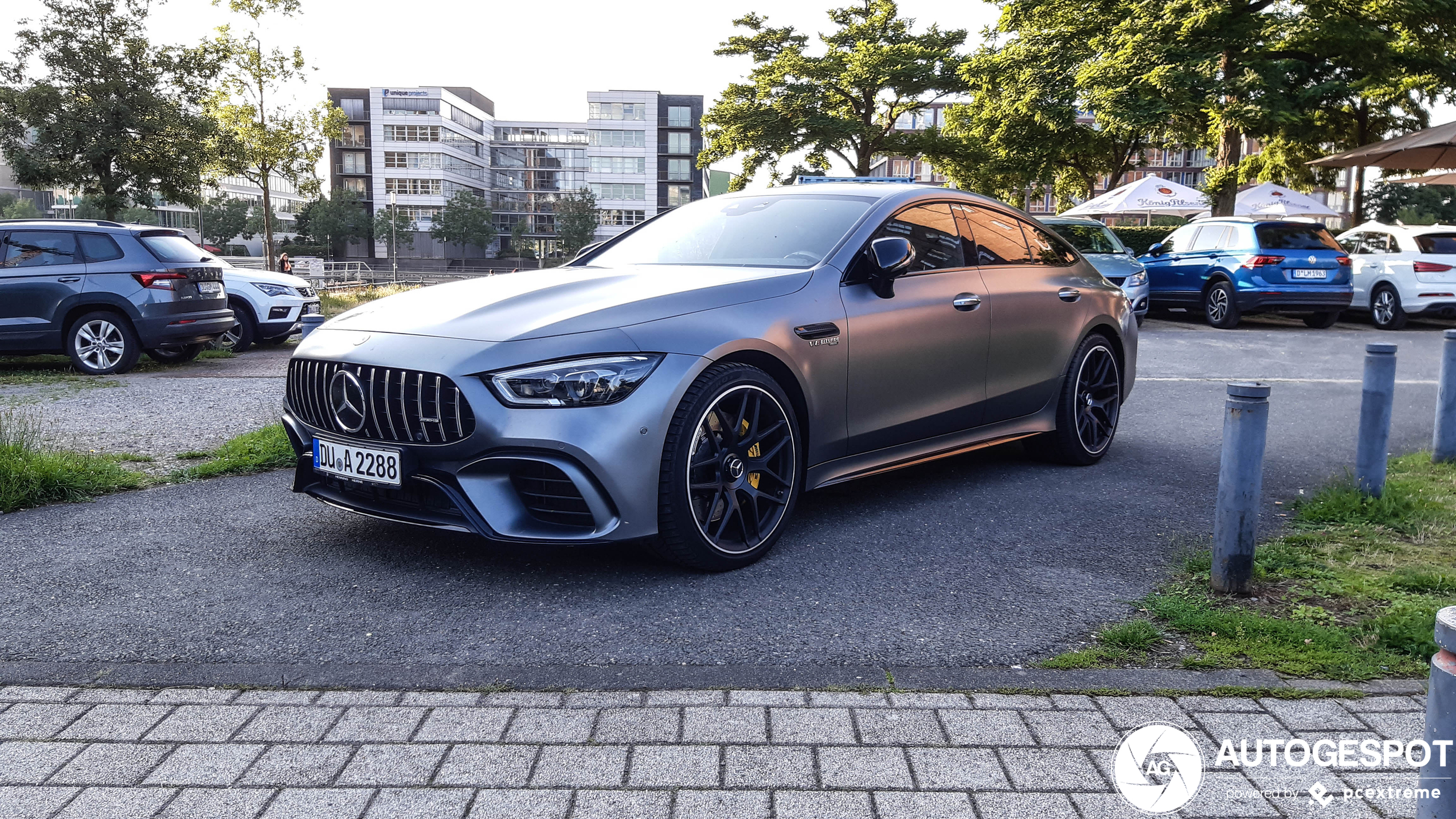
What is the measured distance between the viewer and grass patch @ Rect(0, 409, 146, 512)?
5.43 meters

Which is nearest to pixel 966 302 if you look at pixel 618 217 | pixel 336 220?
pixel 336 220

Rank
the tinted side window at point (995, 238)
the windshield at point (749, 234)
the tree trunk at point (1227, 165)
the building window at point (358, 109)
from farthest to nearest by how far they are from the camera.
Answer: the building window at point (358, 109) → the tree trunk at point (1227, 165) → the tinted side window at point (995, 238) → the windshield at point (749, 234)

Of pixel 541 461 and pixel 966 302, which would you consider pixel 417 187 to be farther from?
pixel 541 461

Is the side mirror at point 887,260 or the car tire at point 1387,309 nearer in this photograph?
the side mirror at point 887,260

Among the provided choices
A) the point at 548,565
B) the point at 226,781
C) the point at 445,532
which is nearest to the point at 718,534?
the point at 548,565

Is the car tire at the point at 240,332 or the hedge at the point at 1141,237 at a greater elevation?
the hedge at the point at 1141,237

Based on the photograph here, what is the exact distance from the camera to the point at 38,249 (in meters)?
11.0

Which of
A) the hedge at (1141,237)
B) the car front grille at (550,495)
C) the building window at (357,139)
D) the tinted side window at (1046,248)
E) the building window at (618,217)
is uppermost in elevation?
the building window at (357,139)

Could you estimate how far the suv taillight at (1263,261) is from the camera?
16844 millimetres

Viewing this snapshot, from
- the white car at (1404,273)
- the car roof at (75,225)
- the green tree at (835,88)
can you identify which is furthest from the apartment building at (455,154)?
the car roof at (75,225)

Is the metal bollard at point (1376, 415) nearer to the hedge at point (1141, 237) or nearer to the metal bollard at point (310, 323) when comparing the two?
the metal bollard at point (310, 323)

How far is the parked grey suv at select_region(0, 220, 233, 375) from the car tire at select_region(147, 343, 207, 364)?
0.85 metres

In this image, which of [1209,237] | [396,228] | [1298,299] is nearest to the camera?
[1298,299]

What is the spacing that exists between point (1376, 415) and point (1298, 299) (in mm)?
12985
